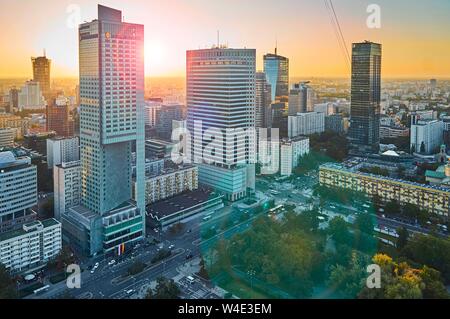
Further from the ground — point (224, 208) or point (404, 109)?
point (404, 109)

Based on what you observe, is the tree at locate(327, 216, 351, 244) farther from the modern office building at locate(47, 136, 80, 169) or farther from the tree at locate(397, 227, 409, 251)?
the modern office building at locate(47, 136, 80, 169)

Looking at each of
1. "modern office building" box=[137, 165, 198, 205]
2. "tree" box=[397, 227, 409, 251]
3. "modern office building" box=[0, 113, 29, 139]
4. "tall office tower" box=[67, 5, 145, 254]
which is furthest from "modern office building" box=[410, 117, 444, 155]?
"modern office building" box=[0, 113, 29, 139]

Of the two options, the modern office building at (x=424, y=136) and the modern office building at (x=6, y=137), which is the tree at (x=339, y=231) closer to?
the modern office building at (x=424, y=136)

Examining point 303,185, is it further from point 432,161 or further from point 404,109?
point 404,109

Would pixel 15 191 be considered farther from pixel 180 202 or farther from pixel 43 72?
pixel 43 72

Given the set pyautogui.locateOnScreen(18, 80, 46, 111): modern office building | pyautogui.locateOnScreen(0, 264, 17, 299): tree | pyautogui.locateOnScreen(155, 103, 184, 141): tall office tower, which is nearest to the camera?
pyautogui.locateOnScreen(0, 264, 17, 299): tree

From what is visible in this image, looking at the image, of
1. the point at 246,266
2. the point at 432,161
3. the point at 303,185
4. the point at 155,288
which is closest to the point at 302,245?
the point at 246,266

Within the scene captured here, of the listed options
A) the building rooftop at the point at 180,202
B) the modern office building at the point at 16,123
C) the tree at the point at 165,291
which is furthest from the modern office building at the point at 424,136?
the modern office building at the point at 16,123
